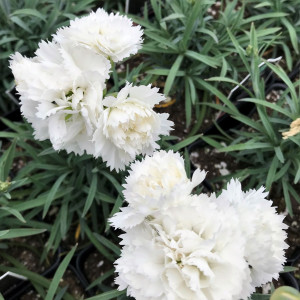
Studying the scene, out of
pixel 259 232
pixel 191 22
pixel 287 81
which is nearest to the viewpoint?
pixel 259 232

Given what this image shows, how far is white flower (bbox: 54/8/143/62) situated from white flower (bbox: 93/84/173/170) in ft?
0.37

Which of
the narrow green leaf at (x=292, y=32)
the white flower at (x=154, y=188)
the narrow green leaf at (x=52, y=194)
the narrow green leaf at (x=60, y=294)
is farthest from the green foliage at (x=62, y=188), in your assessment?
the narrow green leaf at (x=292, y=32)

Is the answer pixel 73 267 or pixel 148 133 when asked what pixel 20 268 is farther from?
pixel 148 133

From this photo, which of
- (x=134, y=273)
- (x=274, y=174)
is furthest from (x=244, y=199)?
(x=274, y=174)

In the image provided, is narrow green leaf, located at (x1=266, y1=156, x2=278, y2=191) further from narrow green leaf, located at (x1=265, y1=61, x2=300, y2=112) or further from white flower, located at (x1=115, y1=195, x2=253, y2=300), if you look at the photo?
white flower, located at (x1=115, y1=195, x2=253, y2=300)

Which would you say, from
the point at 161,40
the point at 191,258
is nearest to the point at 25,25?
the point at 161,40

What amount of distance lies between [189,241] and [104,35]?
516mm

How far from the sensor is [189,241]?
690 millimetres

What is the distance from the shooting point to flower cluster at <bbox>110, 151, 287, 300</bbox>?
2.23 ft

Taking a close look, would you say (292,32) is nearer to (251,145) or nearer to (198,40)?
(198,40)

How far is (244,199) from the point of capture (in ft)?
2.57

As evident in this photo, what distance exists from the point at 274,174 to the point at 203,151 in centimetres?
41

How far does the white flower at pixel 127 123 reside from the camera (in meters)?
0.86

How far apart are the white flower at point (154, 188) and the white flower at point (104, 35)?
0.95ft
